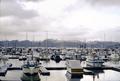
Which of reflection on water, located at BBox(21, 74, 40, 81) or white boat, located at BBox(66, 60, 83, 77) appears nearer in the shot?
reflection on water, located at BBox(21, 74, 40, 81)

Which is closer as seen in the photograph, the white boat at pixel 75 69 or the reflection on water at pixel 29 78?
the reflection on water at pixel 29 78

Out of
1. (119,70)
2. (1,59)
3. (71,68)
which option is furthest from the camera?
(1,59)

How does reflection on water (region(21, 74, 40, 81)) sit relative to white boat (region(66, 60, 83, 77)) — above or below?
below

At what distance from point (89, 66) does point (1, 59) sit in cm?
2028

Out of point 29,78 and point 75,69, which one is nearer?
point 29,78

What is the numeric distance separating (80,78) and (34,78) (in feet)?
19.3

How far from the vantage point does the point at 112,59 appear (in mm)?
63438

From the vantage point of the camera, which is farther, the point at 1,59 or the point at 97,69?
the point at 1,59

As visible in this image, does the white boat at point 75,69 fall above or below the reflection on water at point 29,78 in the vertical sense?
above

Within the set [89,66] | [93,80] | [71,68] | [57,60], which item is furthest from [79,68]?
[57,60]

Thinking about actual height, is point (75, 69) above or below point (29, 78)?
above

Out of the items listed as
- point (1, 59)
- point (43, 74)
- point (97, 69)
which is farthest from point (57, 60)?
point (43, 74)

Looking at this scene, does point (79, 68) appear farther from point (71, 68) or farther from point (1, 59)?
point (1, 59)

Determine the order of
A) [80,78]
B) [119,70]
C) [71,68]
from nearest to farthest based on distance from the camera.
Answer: [80,78] → [71,68] → [119,70]
